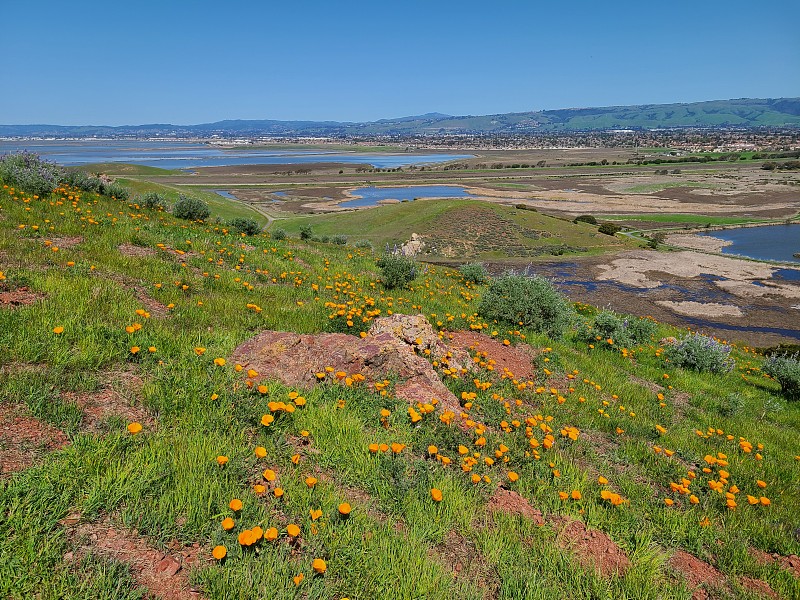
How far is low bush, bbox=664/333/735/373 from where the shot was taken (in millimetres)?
10000

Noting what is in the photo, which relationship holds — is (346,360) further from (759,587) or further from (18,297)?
(759,587)

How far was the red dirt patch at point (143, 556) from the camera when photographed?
2.73 metres

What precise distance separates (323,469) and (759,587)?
3.89 m

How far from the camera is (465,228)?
187ft

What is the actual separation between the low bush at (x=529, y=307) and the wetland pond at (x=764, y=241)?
5529cm

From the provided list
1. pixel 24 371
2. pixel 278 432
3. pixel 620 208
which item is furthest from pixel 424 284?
pixel 620 208

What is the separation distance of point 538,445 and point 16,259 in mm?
8207

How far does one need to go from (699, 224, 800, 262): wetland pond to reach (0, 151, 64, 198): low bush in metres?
63.9

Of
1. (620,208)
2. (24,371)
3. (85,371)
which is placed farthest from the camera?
(620,208)

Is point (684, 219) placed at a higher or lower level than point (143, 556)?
lower

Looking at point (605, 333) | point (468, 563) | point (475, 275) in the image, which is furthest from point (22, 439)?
point (475, 275)

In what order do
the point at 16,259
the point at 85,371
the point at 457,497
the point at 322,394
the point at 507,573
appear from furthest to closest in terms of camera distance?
the point at 16,259 → the point at 322,394 → the point at 85,371 → the point at 457,497 → the point at 507,573

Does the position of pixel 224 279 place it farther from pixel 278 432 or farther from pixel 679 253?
pixel 679 253

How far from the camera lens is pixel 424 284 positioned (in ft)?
41.3
